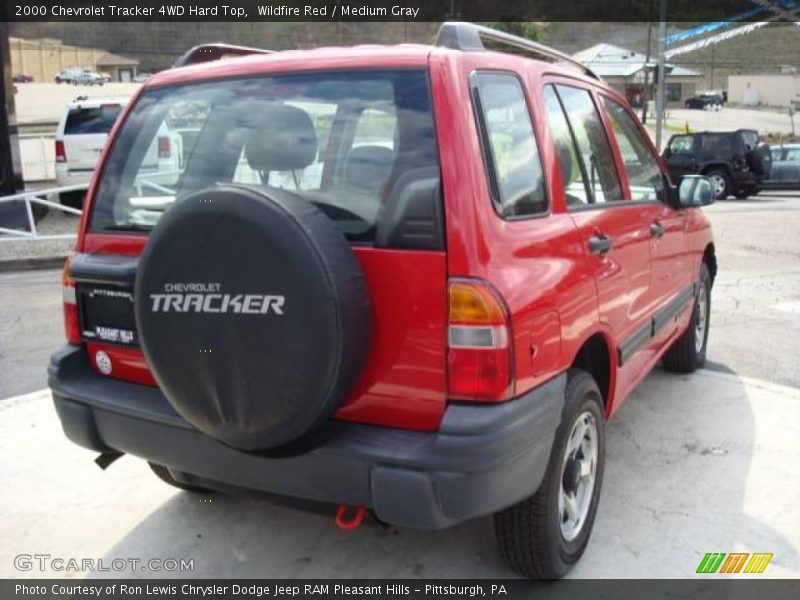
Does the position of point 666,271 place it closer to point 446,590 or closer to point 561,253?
A: point 561,253

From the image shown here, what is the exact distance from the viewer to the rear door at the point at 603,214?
2.99 metres

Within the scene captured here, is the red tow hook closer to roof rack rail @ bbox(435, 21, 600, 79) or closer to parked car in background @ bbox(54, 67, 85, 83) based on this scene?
roof rack rail @ bbox(435, 21, 600, 79)

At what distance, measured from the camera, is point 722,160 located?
759 inches

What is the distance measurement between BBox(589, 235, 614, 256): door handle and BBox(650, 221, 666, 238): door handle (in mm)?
749

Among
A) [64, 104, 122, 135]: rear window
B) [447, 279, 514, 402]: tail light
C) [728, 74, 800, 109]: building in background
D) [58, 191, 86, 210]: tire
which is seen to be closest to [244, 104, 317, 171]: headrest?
[447, 279, 514, 402]: tail light

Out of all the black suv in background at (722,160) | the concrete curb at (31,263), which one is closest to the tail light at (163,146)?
the concrete curb at (31,263)

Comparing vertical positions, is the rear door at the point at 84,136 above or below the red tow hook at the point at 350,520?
above

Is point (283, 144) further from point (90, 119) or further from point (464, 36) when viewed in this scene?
point (90, 119)

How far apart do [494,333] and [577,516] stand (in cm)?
110

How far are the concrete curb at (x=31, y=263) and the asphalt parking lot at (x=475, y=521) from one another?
5074mm

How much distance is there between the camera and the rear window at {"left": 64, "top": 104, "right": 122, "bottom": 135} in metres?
13.1

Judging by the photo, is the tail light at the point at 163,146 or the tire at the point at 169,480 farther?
the tire at the point at 169,480

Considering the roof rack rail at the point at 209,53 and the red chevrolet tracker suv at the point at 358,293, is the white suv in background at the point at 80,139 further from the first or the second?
the red chevrolet tracker suv at the point at 358,293

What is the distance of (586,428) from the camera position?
297cm
